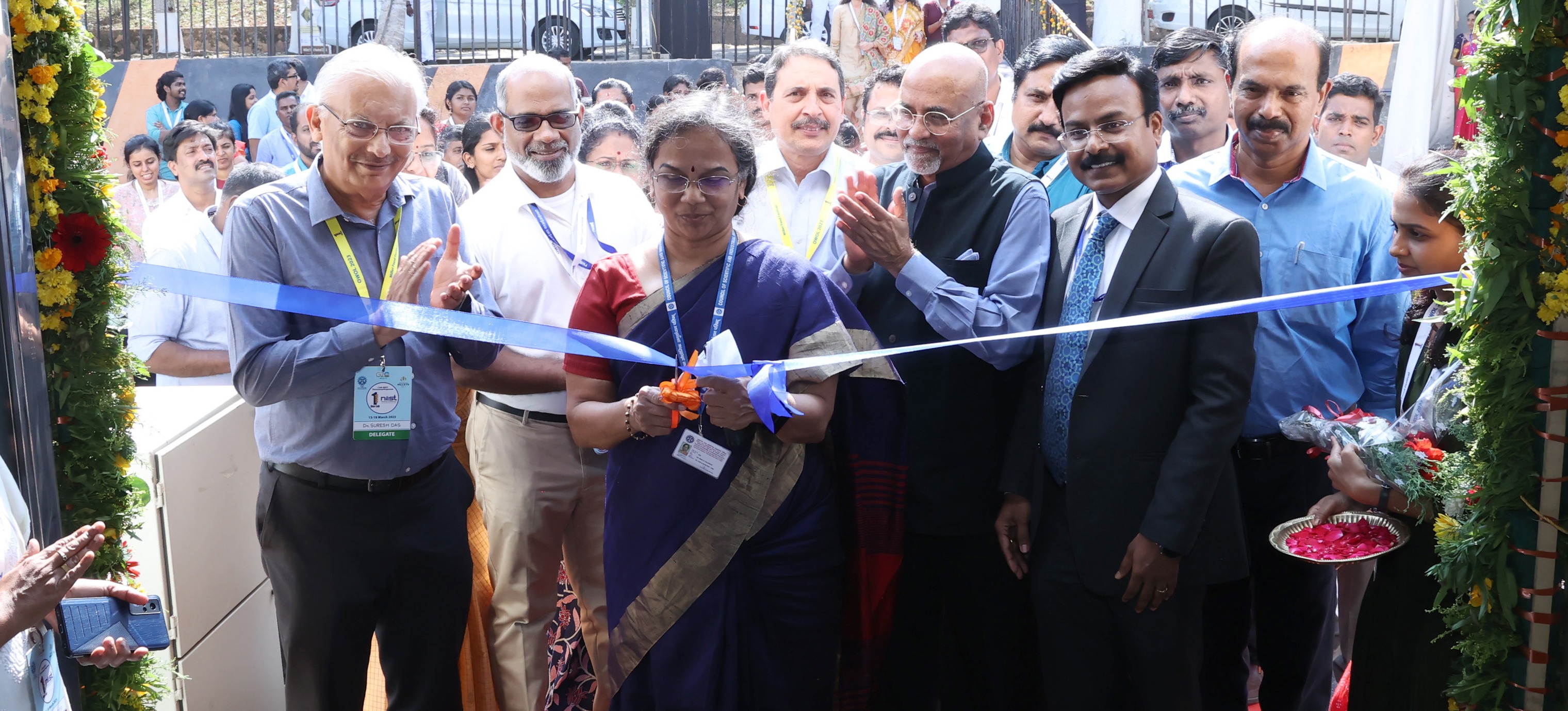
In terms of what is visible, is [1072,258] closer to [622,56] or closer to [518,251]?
[518,251]

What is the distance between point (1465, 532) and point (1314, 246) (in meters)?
1.13

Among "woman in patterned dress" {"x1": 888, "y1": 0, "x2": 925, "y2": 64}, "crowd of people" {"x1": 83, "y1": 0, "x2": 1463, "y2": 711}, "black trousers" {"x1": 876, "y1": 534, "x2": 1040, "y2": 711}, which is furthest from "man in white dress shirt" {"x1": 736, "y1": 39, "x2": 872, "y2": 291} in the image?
"woman in patterned dress" {"x1": 888, "y1": 0, "x2": 925, "y2": 64}

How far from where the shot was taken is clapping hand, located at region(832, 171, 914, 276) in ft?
10.3

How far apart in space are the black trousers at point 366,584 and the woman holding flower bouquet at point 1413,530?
7.41 ft

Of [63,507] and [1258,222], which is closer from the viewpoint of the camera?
[63,507]

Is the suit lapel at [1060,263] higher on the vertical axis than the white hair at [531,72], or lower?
lower

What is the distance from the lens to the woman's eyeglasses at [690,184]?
298 centimetres

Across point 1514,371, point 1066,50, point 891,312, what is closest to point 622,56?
point 1066,50

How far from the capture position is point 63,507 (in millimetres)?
2738

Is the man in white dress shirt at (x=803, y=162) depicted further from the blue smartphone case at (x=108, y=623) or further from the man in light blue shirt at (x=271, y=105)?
the man in light blue shirt at (x=271, y=105)

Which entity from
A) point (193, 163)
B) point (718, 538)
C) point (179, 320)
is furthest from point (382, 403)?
point (193, 163)

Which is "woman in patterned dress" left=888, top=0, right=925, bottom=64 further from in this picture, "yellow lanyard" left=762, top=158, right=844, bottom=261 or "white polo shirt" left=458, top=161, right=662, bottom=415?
"white polo shirt" left=458, top=161, right=662, bottom=415

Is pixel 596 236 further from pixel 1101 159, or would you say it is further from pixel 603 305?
pixel 1101 159

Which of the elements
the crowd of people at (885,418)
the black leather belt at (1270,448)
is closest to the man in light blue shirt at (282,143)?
the crowd of people at (885,418)
